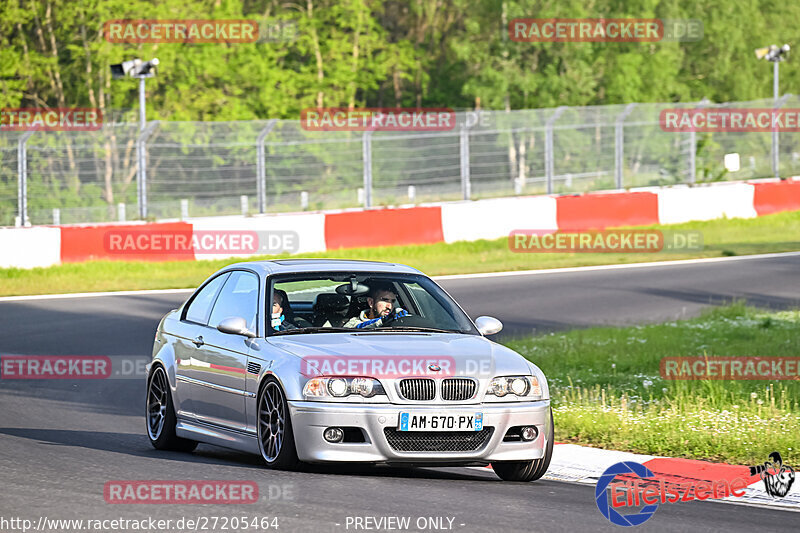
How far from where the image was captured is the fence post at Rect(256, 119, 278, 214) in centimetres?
2869

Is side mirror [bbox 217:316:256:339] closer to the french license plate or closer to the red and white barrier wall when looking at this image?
the french license plate

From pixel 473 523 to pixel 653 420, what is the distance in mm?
3746

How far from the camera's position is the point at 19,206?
2677cm

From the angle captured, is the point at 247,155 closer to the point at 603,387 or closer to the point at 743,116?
the point at 743,116

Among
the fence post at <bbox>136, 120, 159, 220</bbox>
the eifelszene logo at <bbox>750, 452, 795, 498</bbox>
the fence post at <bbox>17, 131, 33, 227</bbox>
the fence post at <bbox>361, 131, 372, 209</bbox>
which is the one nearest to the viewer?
the eifelszene logo at <bbox>750, 452, 795, 498</bbox>

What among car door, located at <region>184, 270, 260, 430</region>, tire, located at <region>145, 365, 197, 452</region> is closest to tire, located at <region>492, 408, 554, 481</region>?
car door, located at <region>184, 270, 260, 430</region>

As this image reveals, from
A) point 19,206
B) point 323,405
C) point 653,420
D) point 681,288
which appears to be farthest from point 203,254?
point 323,405

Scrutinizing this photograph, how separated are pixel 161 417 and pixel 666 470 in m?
3.62

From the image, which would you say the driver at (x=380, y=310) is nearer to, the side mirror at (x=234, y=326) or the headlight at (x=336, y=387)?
the side mirror at (x=234, y=326)

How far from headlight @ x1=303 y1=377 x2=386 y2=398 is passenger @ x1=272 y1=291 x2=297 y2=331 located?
1012mm

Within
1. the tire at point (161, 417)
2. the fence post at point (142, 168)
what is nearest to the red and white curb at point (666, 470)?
the tire at point (161, 417)

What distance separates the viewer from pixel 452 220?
29.1m

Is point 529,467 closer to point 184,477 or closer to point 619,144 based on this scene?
point 184,477

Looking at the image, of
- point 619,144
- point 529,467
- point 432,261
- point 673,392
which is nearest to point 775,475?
point 529,467
